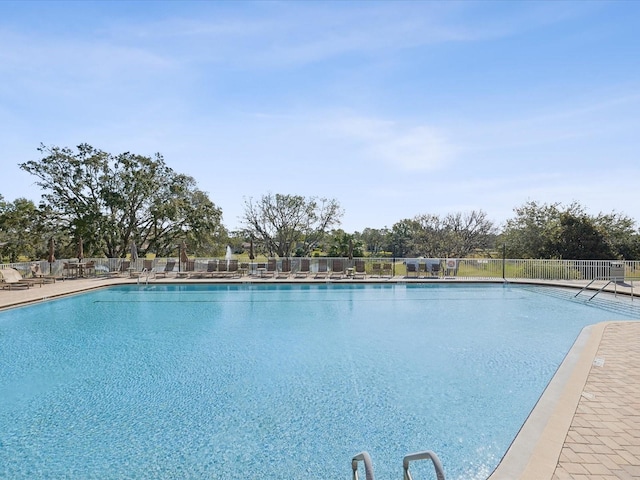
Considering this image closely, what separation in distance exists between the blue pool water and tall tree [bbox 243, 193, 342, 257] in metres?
16.5

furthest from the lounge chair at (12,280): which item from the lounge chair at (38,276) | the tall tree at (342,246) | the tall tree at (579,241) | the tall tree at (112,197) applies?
the tall tree at (579,241)

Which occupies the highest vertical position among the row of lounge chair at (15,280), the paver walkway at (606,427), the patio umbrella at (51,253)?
the patio umbrella at (51,253)

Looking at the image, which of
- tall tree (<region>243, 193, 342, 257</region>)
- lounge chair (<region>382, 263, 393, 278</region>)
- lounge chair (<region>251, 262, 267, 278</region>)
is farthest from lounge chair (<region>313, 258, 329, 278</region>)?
tall tree (<region>243, 193, 342, 257</region>)

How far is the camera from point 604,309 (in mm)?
11781

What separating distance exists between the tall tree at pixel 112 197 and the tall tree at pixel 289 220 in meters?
4.15

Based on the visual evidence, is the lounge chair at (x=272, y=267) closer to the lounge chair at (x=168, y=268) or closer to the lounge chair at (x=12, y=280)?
the lounge chair at (x=168, y=268)

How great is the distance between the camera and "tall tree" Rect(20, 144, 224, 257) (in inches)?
867

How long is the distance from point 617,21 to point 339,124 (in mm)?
8922

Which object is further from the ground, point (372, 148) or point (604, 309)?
point (372, 148)

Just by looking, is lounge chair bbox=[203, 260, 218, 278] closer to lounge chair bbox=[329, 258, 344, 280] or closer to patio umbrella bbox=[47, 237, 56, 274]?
lounge chair bbox=[329, 258, 344, 280]

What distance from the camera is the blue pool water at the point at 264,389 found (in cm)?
386

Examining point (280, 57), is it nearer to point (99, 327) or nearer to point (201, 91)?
point (201, 91)

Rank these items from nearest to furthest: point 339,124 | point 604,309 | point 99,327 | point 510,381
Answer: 1. point 510,381
2. point 99,327
3. point 604,309
4. point 339,124

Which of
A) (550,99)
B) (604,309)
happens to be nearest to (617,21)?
(550,99)
